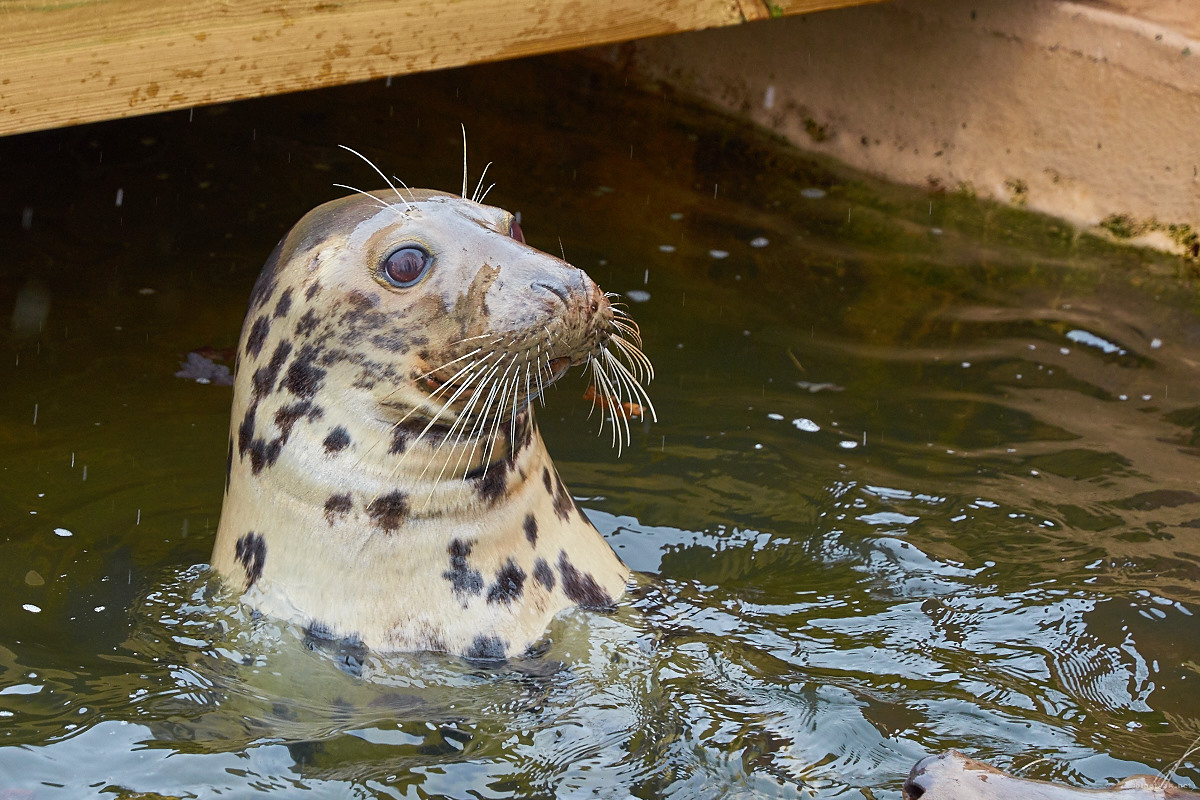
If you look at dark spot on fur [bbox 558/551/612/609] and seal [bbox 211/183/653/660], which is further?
dark spot on fur [bbox 558/551/612/609]

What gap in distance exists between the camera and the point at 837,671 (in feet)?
11.0

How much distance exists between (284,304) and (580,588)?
962mm

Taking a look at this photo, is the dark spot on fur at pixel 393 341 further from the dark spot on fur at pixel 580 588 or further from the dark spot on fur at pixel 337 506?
the dark spot on fur at pixel 580 588

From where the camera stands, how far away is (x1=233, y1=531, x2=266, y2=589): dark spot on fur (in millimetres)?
3150

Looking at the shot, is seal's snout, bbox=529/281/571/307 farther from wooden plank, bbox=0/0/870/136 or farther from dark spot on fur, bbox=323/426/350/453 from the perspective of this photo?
wooden plank, bbox=0/0/870/136

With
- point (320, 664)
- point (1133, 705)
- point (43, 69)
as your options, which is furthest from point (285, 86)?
point (1133, 705)

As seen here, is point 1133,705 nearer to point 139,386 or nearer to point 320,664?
point 320,664

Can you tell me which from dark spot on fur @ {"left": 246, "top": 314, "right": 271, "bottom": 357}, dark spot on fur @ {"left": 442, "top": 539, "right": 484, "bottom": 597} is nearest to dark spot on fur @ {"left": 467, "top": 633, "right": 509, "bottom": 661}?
dark spot on fur @ {"left": 442, "top": 539, "right": 484, "bottom": 597}

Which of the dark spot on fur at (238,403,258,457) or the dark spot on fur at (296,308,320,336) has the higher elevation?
the dark spot on fur at (296,308,320,336)

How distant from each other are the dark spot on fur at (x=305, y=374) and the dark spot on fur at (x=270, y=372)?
0.04 meters

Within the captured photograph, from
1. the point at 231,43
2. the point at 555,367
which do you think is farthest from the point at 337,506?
the point at 231,43

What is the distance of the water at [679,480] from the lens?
2.97 m

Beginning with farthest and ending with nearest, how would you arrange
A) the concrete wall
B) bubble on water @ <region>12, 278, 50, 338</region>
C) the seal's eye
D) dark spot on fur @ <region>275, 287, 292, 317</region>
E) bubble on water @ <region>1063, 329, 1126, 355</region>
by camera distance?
the concrete wall, bubble on water @ <region>1063, 329, 1126, 355</region>, bubble on water @ <region>12, 278, 50, 338</region>, dark spot on fur @ <region>275, 287, 292, 317</region>, the seal's eye

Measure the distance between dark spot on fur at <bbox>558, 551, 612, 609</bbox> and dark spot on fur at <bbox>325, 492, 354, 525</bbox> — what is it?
21.3 inches
